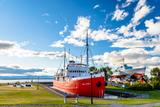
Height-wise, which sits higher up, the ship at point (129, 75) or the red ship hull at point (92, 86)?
the ship at point (129, 75)

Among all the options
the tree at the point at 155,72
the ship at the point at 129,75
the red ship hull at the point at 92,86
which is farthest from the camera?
the ship at the point at 129,75

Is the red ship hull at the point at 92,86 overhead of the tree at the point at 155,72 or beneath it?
beneath

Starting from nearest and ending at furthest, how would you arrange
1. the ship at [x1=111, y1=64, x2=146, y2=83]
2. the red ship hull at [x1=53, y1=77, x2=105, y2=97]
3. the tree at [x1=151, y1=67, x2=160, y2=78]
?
1. the red ship hull at [x1=53, y1=77, x2=105, y2=97]
2. the tree at [x1=151, y1=67, x2=160, y2=78]
3. the ship at [x1=111, y1=64, x2=146, y2=83]

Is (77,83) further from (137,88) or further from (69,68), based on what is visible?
(137,88)

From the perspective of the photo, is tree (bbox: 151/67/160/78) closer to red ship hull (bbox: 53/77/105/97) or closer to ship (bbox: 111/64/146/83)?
ship (bbox: 111/64/146/83)

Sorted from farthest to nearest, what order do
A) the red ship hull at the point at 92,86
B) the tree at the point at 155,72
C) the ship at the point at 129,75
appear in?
1. the ship at the point at 129,75
2. the tree at the point at 155,72
3. the red ship hull at the point at 92,86

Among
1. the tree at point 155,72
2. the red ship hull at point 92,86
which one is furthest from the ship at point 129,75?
the red ship hull at point 92,86

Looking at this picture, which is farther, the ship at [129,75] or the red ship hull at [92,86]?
the ship at [129,75]

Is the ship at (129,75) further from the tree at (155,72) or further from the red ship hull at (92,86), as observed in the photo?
the red ship hull at (92,86)

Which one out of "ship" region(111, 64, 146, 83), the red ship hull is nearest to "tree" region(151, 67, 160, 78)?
"ship" region(111, 64, 146, 83)

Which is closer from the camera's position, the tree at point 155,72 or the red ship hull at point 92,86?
the red ship hull at point 92,86

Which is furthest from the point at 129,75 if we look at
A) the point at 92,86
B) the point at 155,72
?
the point at 92,86

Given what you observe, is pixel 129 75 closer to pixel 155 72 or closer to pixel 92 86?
pixel 155 72

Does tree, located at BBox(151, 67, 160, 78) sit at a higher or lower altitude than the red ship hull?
higher
